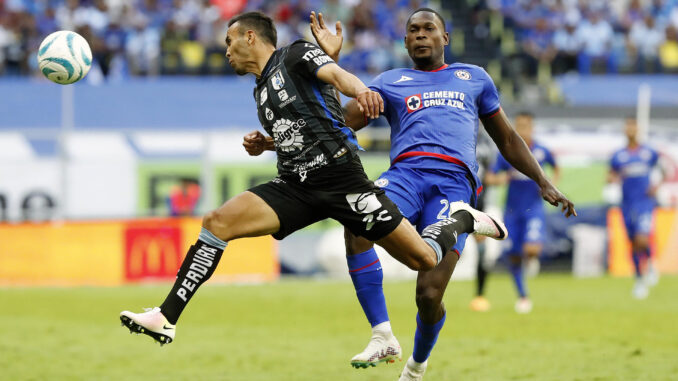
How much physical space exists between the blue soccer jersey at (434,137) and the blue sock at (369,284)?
48cm

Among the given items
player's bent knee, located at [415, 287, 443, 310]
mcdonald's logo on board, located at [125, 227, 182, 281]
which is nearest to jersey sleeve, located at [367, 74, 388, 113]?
player's bent knee, located at [415, 287, 443, 310]

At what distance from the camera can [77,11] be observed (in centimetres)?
2733

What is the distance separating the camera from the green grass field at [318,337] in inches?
359

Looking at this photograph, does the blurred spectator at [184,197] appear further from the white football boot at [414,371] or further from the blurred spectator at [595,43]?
the white football boot at [414,371]

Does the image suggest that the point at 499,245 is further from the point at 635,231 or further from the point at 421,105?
the point at 421,105

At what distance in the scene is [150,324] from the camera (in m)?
6.52

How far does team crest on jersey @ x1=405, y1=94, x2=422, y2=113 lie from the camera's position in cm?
778

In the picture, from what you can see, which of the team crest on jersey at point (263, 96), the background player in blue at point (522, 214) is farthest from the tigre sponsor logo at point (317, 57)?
the background player in blue at point (522, 214)

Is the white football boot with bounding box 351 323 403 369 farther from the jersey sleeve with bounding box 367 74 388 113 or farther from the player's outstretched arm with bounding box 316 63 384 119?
the player's outstretched arm with bounding box 316 63 384 119

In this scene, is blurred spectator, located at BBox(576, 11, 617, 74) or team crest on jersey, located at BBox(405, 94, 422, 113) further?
blurred spectator, located at BBox(576, 11, 617, 74)

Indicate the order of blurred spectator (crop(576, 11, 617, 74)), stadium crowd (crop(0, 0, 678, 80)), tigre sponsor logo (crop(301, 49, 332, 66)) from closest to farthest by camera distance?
tigre sponsor logo (crop(301, 49, 332, 66)), stadium crowd (crop(0, 0, 678, 80)), blurred spectator (crop(576, 11, 617, 74))

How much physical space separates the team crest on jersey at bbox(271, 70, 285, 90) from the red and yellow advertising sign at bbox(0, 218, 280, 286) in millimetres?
13200

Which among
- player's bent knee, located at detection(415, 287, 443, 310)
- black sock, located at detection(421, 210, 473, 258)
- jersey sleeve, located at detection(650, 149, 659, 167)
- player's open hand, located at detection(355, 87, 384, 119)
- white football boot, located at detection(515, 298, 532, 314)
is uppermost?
jersey sleeve, located at detection(650, 149, 659, 167)

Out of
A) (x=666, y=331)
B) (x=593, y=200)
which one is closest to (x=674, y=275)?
(x=593, y=200)
